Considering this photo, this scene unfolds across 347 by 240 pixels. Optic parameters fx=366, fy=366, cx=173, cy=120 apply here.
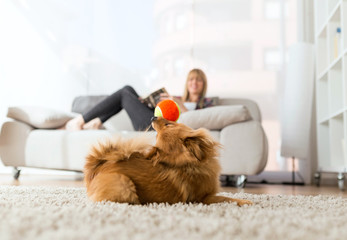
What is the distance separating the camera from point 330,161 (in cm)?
309

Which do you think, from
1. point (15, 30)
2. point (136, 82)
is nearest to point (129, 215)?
point (136, 82)

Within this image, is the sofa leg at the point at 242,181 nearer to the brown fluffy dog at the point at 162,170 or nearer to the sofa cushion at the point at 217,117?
the sofa cushion at the point at 217,117

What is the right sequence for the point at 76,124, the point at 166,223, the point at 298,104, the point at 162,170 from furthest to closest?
the point at 298,104
the point at 76,124
the point at 162,170
the point at 166,223

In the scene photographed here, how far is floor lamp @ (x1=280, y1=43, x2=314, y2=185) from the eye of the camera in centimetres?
326

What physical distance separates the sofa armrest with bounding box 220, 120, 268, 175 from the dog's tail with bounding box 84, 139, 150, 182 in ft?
4.57

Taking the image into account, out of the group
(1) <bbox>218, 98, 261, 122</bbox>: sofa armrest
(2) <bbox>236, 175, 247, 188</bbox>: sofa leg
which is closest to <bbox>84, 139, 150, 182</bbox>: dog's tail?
(2) <bbox>236, 175, 247, 188</bbox>: sofa leg

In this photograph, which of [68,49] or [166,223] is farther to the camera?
[68,49]

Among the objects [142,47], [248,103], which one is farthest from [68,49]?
[248,103]

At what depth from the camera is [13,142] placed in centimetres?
318

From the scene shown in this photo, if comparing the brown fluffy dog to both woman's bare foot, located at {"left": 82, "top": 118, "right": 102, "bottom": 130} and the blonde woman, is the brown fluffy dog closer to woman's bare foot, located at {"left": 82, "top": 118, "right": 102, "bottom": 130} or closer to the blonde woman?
the blonde woman

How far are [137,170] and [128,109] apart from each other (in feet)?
5.83

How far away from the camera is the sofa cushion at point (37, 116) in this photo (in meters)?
3.16

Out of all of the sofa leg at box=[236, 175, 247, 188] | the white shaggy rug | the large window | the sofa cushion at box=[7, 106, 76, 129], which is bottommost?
the sofa leg at box=[236, 175, 247, 188]

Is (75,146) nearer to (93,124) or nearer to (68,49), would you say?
(93,124)
